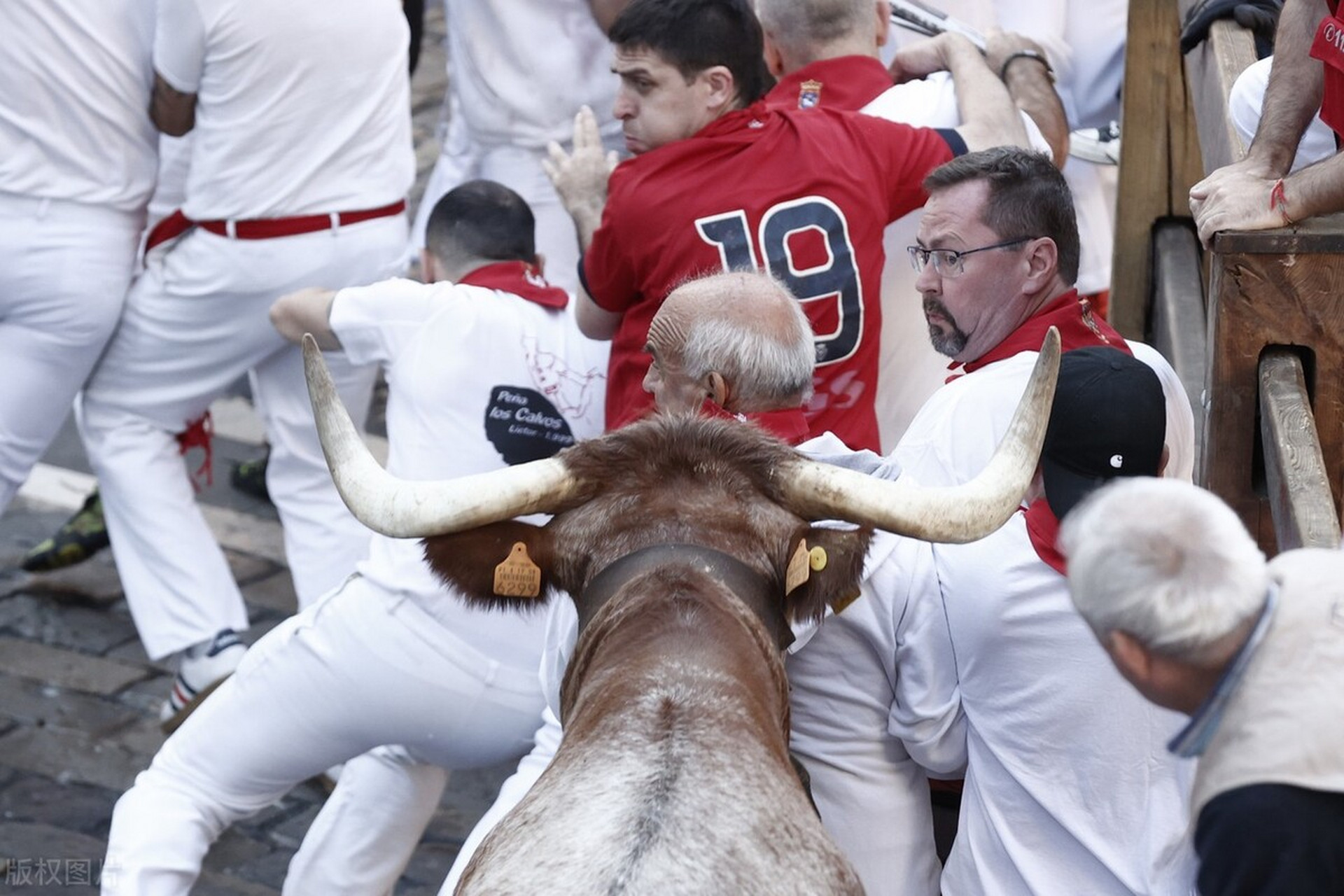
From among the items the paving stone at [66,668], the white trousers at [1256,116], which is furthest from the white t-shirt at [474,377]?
the paving stone at [66,668]

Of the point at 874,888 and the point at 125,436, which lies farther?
the point at 125,436

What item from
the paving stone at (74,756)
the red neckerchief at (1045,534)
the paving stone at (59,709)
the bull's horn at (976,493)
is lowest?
the paving stone at (59,709)

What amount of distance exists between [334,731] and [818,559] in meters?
1.79

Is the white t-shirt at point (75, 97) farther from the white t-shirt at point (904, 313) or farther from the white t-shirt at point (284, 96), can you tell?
the white t-shirt at point (904, 313)

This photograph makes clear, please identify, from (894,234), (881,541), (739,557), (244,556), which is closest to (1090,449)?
(881,541)

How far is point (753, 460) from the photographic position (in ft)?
9.75

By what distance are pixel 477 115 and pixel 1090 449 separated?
13.0 feet

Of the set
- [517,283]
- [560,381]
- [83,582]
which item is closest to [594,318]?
[560,381]

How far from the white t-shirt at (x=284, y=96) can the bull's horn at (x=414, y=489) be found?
2.94m

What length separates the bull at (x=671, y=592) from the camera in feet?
7.90

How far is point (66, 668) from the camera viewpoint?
20.3ft

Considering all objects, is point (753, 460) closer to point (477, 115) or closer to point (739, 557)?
point (739, 557)

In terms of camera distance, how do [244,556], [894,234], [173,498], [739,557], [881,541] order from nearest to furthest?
[739,557] → [881,541] → [894,234] → [173,498] → [244,556]

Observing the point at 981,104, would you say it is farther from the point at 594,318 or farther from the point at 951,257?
the point at 594,318
